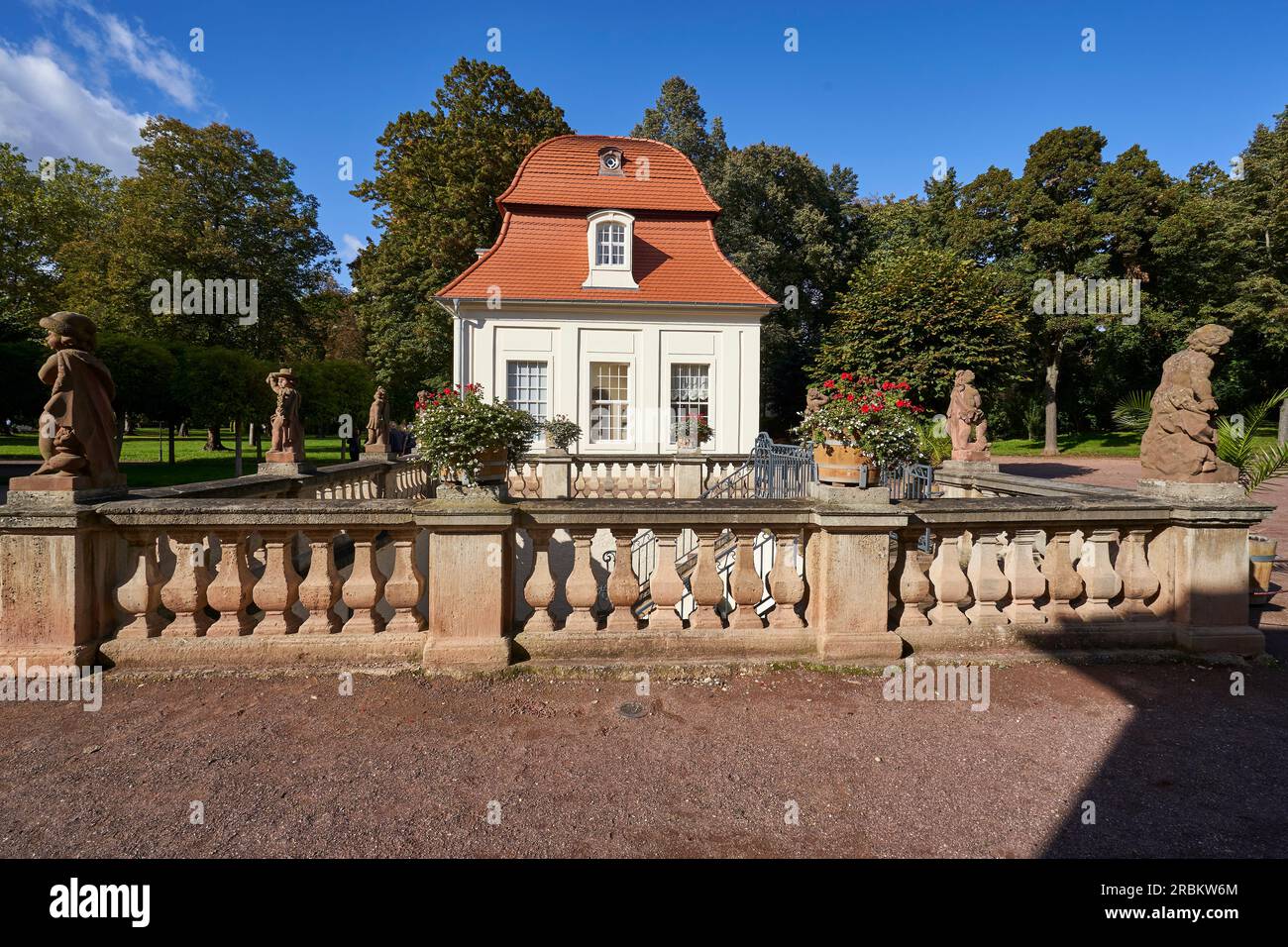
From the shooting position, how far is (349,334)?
4631cm

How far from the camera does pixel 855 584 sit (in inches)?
154

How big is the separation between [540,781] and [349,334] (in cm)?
5106

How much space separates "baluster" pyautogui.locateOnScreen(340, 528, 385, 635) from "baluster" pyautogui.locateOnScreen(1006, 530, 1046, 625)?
4510mm

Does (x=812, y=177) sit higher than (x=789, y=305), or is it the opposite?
→ (x=812, y=177)

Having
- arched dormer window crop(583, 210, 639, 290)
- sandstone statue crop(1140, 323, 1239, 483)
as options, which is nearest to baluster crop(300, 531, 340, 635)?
sandstone statue crop(1140, 323, 1239, 483)

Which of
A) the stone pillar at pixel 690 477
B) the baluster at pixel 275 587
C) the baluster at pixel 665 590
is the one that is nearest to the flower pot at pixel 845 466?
the baluster at pixel 665 590

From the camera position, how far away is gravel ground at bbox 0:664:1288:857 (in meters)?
2.32

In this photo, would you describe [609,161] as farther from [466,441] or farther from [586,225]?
[466,441]

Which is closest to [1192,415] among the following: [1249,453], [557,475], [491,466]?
[1249,453]

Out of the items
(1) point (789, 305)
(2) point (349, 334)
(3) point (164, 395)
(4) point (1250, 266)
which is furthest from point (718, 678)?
(2) point (349, 334)

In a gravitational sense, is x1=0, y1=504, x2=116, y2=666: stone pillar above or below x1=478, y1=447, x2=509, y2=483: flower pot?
below

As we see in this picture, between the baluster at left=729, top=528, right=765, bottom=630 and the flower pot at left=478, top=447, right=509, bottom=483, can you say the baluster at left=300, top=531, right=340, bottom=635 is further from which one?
the baluster at left=729, top=528, right=765, bottom=630

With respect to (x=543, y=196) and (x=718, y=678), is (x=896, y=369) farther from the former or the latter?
(x=718, y=678)

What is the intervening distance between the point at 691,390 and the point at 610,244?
4.63 metres
